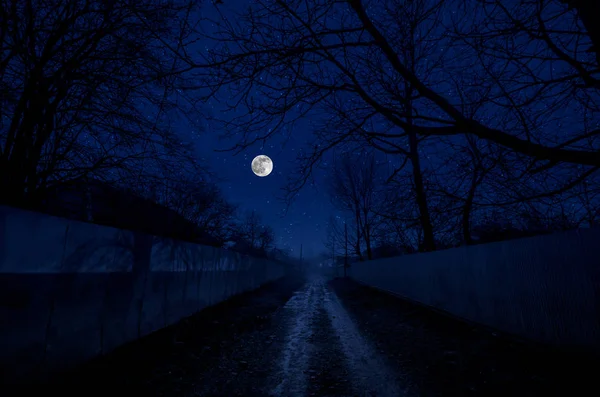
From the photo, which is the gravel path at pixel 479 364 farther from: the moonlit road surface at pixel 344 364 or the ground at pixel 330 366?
the moonlit road surface at pixel 344 364

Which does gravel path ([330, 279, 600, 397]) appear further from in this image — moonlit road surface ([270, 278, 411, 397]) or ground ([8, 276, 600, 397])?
moonlit road surface ([270, 278, 411, 397])

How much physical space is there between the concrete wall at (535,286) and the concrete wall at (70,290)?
6700 millimetres

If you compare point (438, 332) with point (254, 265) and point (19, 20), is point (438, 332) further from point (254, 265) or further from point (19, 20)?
point (254, 265)

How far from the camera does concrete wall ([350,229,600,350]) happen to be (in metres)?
4.05

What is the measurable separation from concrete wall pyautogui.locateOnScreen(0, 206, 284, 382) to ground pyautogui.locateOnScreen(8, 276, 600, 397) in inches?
11.0

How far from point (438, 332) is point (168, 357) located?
546cm

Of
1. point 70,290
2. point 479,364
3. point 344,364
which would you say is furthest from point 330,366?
point 70,290

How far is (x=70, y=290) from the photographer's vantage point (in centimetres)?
374

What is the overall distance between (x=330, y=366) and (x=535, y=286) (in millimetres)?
3651

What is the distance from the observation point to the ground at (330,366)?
3.35 m

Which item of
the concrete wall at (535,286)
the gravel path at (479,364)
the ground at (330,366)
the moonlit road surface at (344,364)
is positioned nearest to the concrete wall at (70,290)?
the ground at (330,366)

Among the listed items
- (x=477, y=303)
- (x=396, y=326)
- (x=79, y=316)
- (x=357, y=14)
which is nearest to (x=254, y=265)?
(x=396, y=326)

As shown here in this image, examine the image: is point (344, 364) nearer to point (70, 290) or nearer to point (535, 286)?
point (535, 286)

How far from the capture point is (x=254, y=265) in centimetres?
2020
